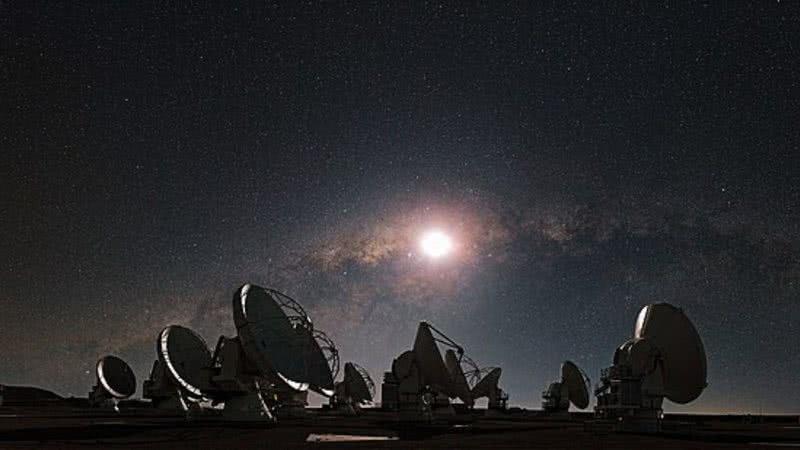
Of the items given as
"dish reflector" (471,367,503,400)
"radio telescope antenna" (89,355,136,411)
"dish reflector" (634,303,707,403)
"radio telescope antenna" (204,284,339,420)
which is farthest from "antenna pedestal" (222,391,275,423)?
"dish reflector" (471,367,503,400)

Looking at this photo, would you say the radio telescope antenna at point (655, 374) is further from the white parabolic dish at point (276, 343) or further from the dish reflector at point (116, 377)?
the dish reflector at point (116, 377)

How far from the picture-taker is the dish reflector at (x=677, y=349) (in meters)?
44.2

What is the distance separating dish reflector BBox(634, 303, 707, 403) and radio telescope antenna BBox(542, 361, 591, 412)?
135ft

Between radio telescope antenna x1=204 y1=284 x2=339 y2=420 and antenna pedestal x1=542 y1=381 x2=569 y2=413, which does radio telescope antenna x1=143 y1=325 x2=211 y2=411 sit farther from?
antenna pedestal x1=542 y1=381 x2=569 y2=413

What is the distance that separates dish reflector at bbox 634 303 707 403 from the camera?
44219 millimetres

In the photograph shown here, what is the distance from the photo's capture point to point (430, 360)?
2436 inches

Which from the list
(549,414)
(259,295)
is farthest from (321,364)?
(549,414)

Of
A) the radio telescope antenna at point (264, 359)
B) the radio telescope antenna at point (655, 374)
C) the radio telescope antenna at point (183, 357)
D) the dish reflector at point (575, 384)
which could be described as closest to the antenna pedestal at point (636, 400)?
the radio telescope antenna at point (655, 374)

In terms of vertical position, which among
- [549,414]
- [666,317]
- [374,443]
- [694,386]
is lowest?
[374,443]

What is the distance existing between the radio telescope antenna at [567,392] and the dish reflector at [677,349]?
41.2m

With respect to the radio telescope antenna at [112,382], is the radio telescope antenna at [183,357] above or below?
below

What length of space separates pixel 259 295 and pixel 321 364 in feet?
18.9

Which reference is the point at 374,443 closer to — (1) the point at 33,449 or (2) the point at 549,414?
(1) the point at 33,449

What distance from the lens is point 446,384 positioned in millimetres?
62219
